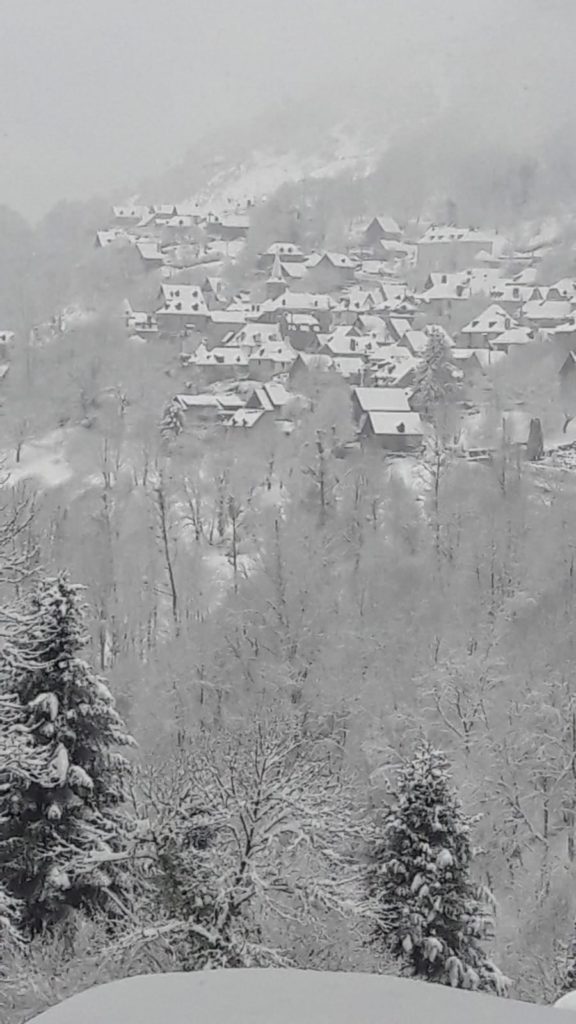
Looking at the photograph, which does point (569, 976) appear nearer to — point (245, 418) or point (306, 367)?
point (245, 418)

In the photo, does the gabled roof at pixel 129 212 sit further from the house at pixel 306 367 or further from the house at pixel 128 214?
the house at pixel 306 367

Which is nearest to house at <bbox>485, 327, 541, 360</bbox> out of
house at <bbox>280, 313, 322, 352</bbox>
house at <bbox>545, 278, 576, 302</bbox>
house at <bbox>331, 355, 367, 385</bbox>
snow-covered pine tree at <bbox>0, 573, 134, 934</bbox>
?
house at <bbox>331, 355, 367, 385</bbox>

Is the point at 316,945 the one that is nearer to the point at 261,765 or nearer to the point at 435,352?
the point at 261,765

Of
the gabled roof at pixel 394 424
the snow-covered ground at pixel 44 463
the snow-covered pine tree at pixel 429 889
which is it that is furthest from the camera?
the gabled roof at pixel 394 424

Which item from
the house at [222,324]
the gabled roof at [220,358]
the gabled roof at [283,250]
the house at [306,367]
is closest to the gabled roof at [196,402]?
the house at [306,367]

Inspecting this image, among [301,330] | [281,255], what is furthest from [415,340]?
[281,255]

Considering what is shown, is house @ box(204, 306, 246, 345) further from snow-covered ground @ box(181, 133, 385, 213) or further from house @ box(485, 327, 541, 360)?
snow-covered ground @ box(181, 133, 385, 213)

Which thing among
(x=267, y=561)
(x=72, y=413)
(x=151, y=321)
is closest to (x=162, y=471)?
(x=267, y=561)
